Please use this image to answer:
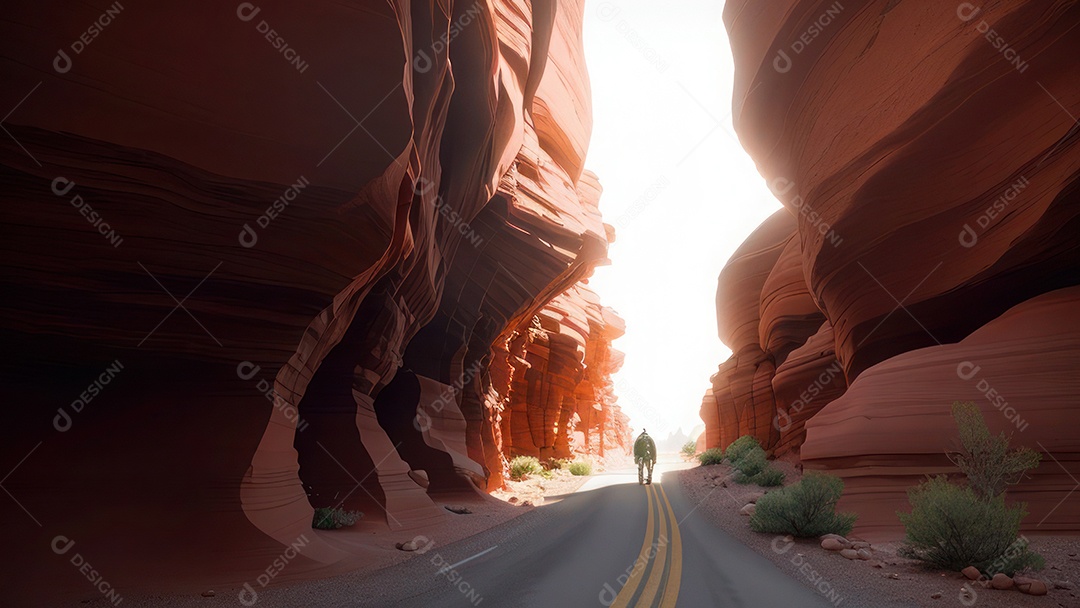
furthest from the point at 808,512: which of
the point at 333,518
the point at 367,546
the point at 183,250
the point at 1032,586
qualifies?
the point at 183,250

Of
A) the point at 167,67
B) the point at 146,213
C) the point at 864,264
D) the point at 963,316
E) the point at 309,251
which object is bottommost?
the point at 963,316

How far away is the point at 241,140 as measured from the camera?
24.3ft

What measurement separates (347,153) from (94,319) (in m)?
4.20

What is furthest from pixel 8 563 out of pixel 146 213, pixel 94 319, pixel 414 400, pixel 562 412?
pixel 562 412

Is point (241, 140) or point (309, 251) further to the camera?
point (309, 251)

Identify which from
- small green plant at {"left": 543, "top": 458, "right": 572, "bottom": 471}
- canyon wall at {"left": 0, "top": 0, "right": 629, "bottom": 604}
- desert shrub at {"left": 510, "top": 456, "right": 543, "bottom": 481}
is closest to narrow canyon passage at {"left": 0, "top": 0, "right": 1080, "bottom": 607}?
canyon wall at {"left": 0, "top": 0, "right": 629, "bottom": 604}

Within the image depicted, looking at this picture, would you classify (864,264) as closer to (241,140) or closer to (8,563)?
(241,140)

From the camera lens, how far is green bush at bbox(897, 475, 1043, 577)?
687cm

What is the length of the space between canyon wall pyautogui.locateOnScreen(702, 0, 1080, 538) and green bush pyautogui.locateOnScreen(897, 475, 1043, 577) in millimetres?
3079

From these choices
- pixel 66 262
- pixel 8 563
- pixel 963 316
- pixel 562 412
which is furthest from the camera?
pixel 562 412

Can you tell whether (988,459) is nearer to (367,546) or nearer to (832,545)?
(832,545)

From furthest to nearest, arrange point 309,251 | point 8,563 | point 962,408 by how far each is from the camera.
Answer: point 962,408, point 309,251, point 8,563

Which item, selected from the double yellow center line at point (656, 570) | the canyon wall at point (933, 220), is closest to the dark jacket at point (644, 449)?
the canyon wall at point (933, 220)

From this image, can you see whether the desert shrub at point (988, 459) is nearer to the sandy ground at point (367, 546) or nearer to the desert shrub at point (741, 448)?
the sandy ground at point (367, 546)
